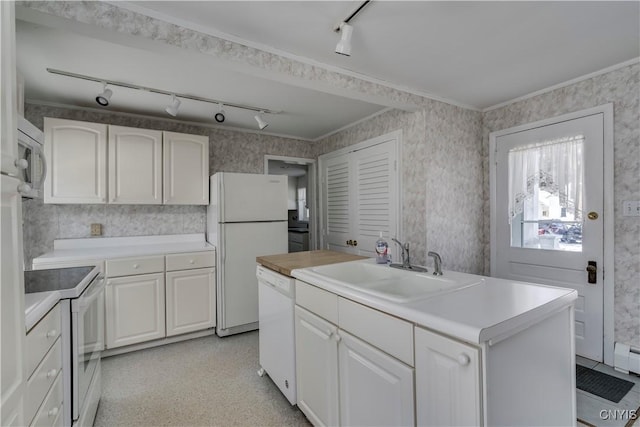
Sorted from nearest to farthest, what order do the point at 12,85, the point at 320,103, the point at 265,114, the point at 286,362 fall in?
the point at 12,85, the point at 286,362, the point at 320,103, the point at 265,114

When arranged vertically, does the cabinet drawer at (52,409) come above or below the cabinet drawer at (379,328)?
below

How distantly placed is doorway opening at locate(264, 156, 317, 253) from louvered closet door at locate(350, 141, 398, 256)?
96 centimetres

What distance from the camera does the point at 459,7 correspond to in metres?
1.53

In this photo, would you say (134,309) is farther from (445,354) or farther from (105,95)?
(445,354)

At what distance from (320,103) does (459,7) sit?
1479mm

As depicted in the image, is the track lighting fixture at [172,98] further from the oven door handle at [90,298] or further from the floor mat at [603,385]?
the floor mat at [603,385]

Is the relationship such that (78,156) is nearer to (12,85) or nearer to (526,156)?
(12,85)

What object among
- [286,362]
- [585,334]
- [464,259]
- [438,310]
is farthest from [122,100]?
[585,334]

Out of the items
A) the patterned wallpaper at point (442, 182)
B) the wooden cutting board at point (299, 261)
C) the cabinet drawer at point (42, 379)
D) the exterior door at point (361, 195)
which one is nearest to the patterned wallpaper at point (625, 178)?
the patterned wallpaper at point (442, 182)

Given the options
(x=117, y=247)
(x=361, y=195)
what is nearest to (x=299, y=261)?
(x=361, y=195)

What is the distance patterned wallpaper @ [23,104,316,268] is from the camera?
2.69m

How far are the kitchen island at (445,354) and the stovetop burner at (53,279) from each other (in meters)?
1.24

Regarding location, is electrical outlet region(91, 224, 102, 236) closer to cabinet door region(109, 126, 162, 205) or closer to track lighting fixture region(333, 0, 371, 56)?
cabinet door region(109, 126, 162, 205)

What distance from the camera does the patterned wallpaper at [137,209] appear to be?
269 centimetres
